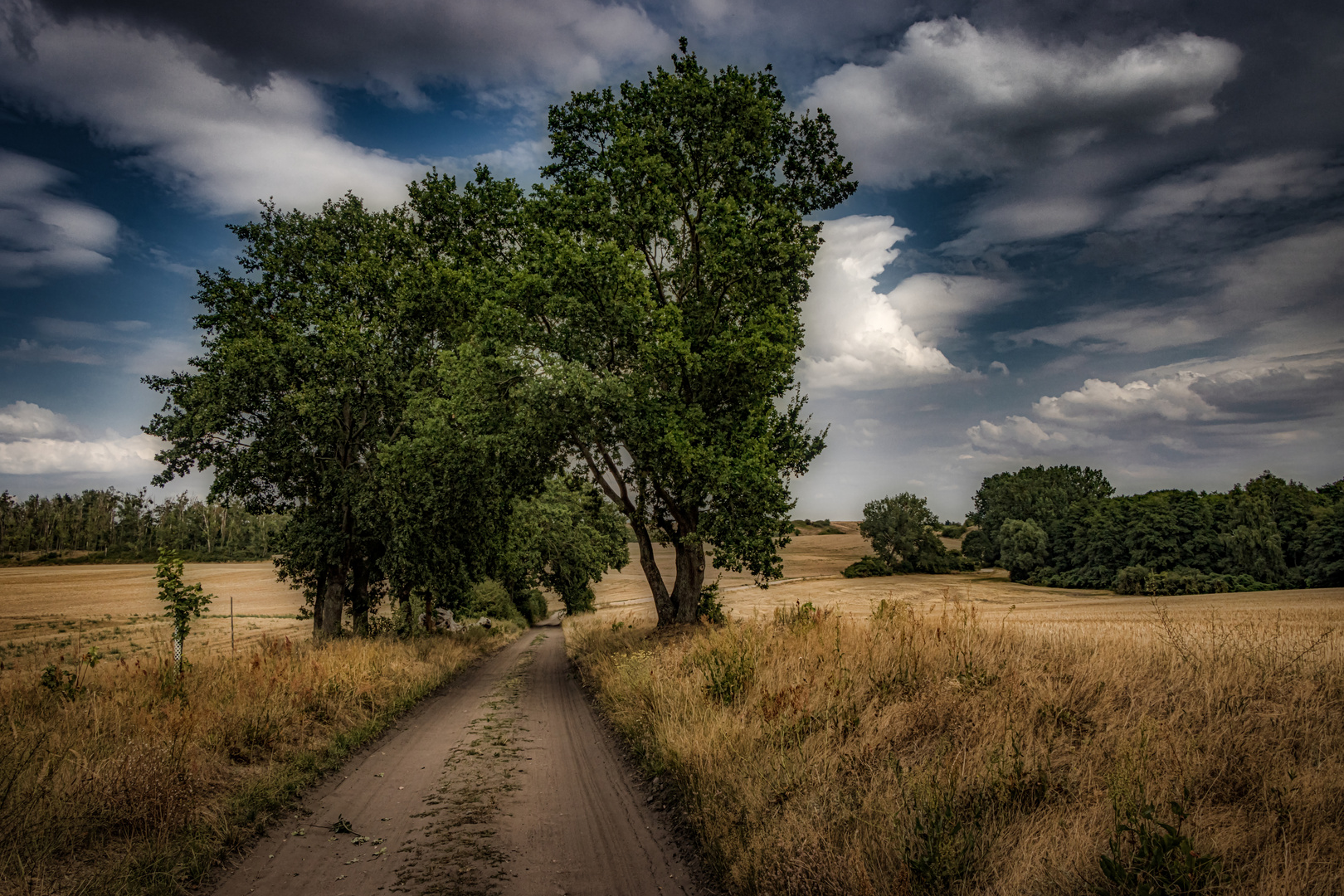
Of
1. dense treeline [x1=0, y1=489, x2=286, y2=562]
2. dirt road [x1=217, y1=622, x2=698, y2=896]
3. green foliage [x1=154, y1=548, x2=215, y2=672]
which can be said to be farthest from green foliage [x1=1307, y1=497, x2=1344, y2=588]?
dense treeline [x1=0, y1=489, x2=286, y2=562]

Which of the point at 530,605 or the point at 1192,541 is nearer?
the point at 1192,541

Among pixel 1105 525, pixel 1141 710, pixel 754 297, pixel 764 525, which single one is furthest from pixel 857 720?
pixel 1105 525

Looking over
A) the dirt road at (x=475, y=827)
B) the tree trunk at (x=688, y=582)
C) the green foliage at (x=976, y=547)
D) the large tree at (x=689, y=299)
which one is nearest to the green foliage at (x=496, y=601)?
the tree trunk at (x=688, y=582)

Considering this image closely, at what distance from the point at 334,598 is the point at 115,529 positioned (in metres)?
152

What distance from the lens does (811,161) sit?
17.7 metres

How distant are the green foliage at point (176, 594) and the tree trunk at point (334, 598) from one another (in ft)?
35.2

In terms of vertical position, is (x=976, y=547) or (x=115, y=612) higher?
(x=976, y=547)

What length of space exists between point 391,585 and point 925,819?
2038cm

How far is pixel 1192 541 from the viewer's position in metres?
56.1

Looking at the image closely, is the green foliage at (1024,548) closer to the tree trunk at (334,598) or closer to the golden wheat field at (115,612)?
the golden wheat field at (115,612)

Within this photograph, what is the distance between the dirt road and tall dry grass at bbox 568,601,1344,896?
0.68 m

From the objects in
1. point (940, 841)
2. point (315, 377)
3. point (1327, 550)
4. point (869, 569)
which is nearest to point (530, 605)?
point (869, 569)

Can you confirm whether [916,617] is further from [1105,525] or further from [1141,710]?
[1105,525]

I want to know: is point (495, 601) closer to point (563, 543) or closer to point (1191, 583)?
point (563, 543)
